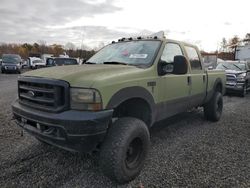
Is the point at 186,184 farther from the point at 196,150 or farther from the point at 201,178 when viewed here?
the point at 196,150

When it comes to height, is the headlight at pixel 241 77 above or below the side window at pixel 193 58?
below

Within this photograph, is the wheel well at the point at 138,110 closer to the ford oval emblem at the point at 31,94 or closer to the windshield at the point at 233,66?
the ford oval emblem at the point at 31,94

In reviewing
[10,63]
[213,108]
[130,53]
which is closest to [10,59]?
[10,63]

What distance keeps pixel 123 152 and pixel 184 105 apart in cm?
215

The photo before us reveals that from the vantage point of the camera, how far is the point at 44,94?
3.04m

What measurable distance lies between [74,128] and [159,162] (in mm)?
1637

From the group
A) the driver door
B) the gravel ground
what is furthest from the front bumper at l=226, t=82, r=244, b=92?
the driver door

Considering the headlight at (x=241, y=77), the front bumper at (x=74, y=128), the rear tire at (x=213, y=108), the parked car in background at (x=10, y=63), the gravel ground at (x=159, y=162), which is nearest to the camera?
the front bumper at (x=74, y=128)

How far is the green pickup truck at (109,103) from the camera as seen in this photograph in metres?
2.79

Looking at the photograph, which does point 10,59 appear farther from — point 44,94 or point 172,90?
point 44,94

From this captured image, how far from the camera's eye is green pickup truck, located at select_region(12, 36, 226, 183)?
2.79 metres

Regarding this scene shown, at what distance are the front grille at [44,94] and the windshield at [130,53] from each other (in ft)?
4.34

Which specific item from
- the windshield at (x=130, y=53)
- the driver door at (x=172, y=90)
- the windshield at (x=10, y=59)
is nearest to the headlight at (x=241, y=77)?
the driver door at (x=172, y=90)

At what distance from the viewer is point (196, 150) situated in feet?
13.9
